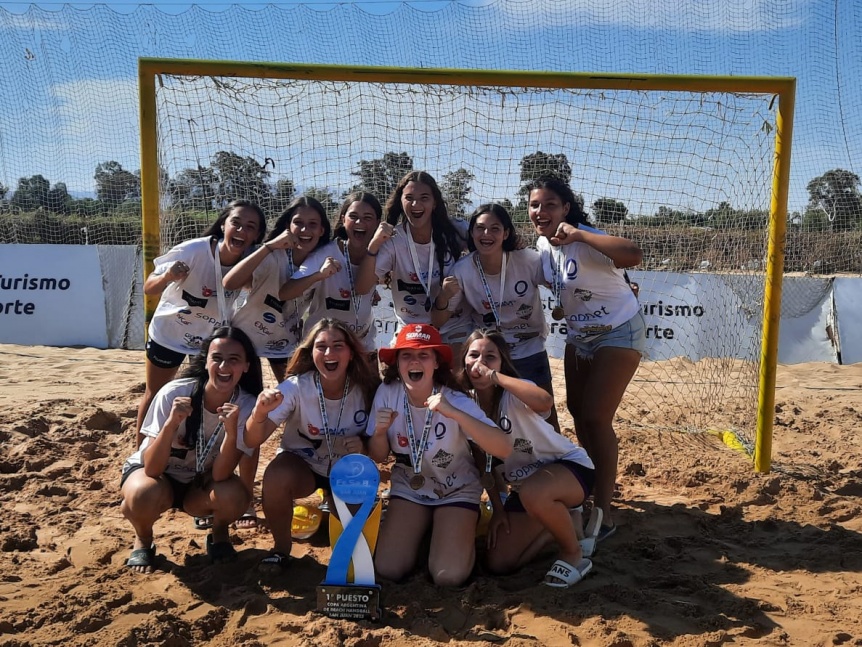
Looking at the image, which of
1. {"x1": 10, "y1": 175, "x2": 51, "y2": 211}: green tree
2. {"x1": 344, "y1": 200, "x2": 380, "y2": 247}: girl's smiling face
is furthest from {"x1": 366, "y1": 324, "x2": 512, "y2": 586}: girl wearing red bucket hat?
{"x1": 10, "y1": 175, "x2": 51, "y2": 211}: green tree

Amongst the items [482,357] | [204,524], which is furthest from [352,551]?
[204,524]

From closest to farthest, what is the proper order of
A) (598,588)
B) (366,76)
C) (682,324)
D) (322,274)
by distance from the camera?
(598,588), (322,274), (366,76), (682,324)

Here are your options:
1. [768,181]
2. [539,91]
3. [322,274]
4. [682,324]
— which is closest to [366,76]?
[539,91]

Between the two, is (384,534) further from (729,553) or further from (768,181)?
(768,181)

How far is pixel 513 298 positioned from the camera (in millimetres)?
4230

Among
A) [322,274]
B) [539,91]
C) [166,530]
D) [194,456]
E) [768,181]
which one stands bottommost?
[166,530]

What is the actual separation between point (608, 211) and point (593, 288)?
6.48 feet

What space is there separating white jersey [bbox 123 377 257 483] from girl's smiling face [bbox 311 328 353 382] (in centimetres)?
43

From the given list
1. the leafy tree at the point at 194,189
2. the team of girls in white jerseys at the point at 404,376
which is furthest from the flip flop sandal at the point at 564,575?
the leafy tree at the point at 194,189

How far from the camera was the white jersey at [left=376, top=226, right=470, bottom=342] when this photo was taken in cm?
421

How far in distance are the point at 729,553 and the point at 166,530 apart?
3109 mm

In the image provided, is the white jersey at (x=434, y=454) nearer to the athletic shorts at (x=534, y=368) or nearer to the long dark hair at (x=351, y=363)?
the long dark hair at (x=351, y=363)

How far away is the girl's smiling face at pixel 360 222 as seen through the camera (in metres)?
4.21

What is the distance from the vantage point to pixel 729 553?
12.9 feet
